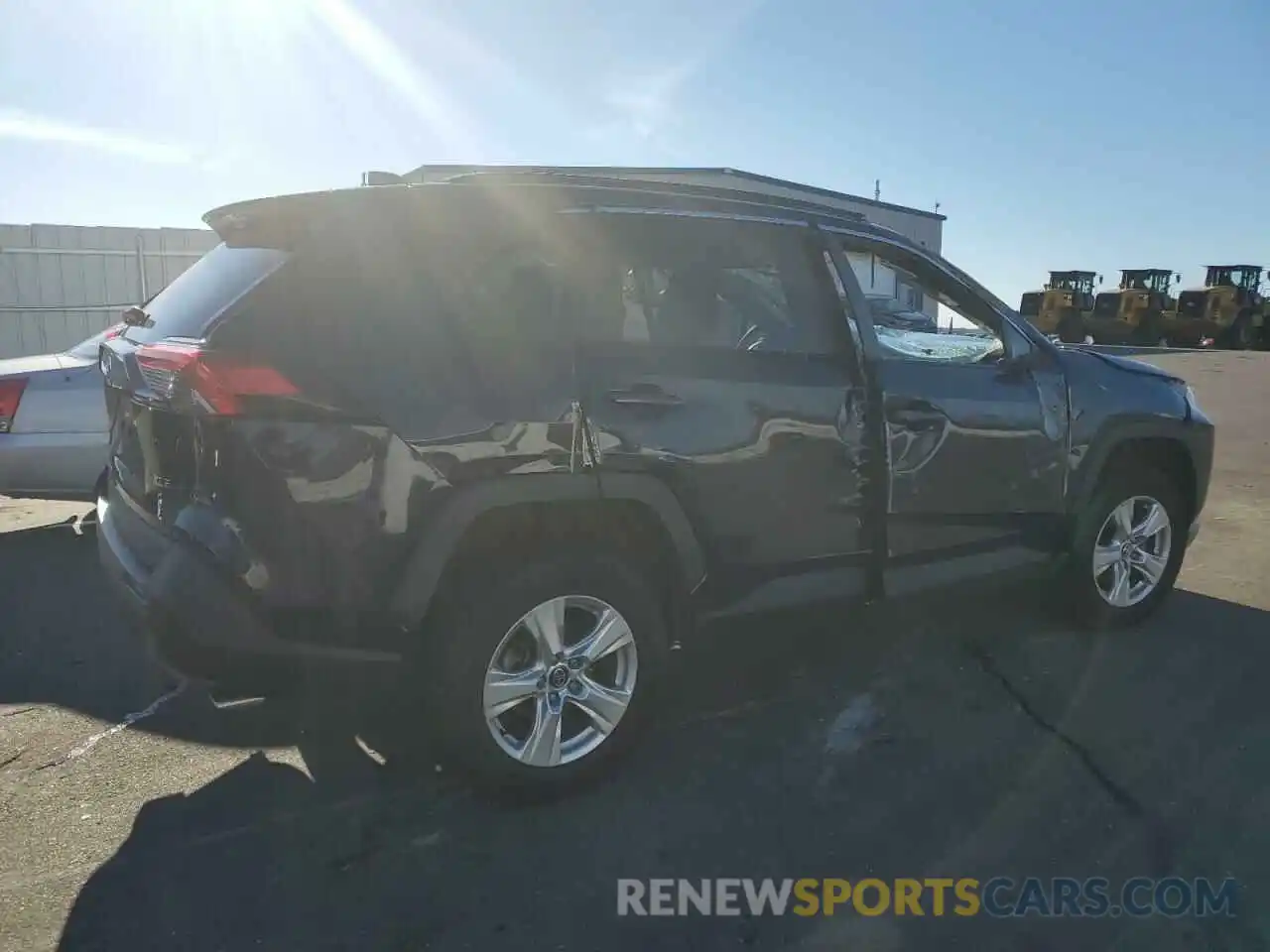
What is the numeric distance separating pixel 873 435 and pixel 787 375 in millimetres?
437

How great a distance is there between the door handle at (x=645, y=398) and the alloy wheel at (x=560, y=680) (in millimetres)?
608

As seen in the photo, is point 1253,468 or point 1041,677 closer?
point 1041,677

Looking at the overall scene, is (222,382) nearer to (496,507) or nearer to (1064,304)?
(496,507)

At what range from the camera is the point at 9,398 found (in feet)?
Result: 18.6

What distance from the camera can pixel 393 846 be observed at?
2.79 meters

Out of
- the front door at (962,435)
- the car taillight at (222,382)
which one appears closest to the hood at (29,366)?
the car taillight at (222,382)

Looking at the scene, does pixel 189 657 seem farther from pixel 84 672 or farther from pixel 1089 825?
pixel 1089 825

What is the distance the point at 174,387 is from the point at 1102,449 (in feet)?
12.2

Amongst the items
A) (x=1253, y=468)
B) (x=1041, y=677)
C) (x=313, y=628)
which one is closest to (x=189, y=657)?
(x=313, y=628)

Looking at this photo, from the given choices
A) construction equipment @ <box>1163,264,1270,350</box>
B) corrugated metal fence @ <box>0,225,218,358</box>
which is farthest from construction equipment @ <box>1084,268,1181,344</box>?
corrugated metal fence @ <box>0,225,218,358</box>

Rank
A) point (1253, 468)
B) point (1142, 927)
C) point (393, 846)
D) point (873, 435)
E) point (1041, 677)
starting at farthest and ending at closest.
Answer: point (1253, 468) < point (1041, 677) < point (873, 435) < point (393, 846) < point (1142, 927)

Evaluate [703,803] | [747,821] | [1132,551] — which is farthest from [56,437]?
[1132,551]

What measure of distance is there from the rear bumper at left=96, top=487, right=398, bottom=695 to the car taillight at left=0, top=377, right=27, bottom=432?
3764 mm

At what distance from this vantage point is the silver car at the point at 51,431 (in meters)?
5.65
